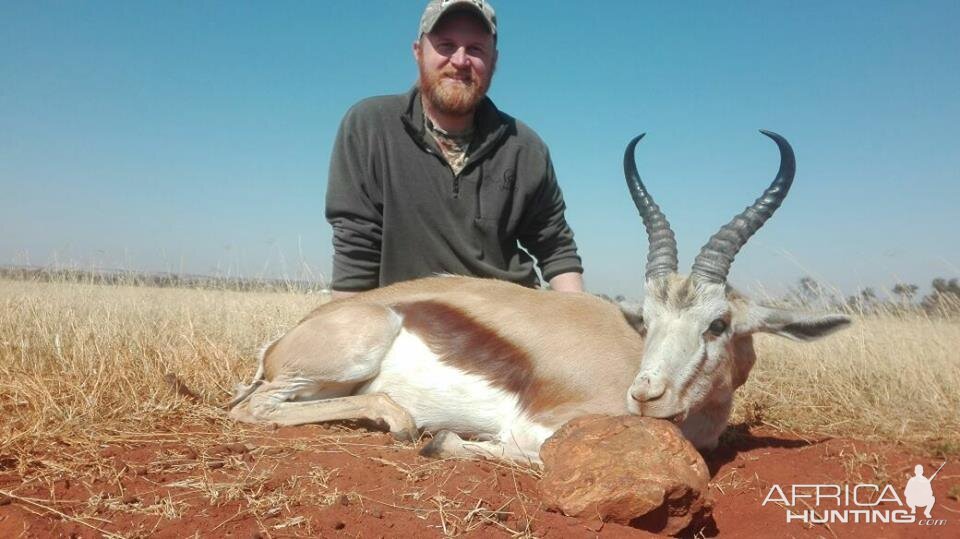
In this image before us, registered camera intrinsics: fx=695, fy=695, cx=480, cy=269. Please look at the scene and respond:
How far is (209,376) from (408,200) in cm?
237

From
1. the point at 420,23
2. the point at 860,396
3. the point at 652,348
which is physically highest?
the point at 420,23

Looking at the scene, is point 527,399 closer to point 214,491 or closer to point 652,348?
point 652,348

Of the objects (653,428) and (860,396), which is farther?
(860,396)

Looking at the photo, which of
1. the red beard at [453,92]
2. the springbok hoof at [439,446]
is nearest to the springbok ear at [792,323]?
the springbok hoof at [439,446]

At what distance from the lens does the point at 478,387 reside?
457 cm

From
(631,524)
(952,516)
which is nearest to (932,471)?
(952,516)

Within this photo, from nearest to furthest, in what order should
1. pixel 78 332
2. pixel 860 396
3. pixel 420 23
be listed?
pixel 860 396
pixel 78 332
pixel 420 23

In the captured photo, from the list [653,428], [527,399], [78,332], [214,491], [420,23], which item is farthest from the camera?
[420,23]

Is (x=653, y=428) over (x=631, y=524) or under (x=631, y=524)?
over

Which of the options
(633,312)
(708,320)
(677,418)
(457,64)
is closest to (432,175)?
(457,64)

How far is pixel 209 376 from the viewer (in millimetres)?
5824

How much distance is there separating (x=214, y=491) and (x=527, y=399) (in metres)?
2.01

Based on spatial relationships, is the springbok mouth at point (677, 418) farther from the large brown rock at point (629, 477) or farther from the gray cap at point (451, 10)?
the gray cap at point (451, 10)

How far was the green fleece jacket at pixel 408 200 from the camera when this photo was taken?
22.0 ft
